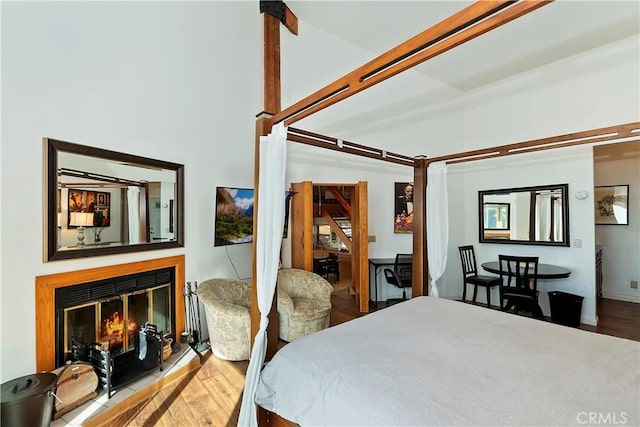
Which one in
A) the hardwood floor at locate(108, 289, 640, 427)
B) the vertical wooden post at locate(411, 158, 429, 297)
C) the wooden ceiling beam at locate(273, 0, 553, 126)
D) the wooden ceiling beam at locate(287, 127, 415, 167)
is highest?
the wooden ceiling beam at locate(273, 0, 553, 126)

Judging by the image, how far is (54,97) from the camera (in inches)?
87.1

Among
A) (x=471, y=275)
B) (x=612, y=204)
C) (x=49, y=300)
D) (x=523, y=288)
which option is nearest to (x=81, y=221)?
(x=49, y=300)

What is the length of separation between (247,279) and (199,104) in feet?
7.53

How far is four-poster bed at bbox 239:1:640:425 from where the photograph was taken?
1221mm

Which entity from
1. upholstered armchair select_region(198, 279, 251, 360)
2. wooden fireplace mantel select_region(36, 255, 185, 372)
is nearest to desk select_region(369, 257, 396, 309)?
upholstered armchair select_region(198, 279, 251, 360)

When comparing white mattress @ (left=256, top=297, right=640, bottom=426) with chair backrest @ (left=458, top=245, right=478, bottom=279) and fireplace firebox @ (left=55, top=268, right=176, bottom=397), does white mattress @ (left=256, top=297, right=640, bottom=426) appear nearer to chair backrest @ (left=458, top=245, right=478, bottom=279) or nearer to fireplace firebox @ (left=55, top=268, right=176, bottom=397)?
fireplace firebox @ (left=55, top=268, right=176, bottom=397)

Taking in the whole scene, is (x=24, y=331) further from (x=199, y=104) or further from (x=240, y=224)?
(x=199, y=104)

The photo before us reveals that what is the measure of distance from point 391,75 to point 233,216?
9.12ft

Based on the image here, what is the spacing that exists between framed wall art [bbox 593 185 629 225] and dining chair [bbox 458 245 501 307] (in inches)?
85.6

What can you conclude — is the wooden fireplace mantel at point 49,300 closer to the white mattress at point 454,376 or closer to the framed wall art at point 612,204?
the white mattress at point 454,376

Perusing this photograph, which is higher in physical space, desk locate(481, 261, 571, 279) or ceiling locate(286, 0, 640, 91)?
ceiling locate(286, 0, 640, 91)

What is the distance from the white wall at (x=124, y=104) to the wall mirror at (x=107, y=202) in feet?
0.27

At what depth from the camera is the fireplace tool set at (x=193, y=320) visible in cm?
321

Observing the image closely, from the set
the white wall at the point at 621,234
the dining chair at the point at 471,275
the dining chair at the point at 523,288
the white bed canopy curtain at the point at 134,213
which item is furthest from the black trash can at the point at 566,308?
the white bed canopy curtain at the point at 134,213
